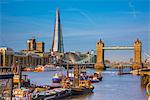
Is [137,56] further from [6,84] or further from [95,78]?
[6,84]

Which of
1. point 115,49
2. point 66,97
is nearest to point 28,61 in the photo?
point 115,49

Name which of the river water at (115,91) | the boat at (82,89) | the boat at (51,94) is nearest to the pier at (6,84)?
the boat at (51,94)

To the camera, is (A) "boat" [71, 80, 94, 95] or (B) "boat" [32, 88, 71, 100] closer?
(B) "boat" [32, 88, 71, 100]

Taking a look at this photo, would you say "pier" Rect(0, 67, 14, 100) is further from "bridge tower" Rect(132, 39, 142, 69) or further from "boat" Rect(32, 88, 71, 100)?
"bridge tower" Rect(132, 39, 142, 69)

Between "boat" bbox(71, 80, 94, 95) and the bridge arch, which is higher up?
the bridge arch

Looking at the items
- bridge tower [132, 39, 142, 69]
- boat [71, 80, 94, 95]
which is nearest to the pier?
boat [71, 80, 94, 95]

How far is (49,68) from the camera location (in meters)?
31.1

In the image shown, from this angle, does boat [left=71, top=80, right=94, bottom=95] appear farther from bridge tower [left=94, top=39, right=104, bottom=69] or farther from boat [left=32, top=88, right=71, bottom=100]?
bridge tower [left=94, top=39, right=104, bottom=69]

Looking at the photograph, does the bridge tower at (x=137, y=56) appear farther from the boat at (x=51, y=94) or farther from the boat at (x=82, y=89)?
the boat at (x=51, y=94)

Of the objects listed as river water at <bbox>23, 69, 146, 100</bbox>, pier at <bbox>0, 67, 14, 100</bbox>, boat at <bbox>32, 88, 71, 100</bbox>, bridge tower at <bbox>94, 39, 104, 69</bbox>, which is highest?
bridge tower at <bbox>94, 39, 104, 69</bbox>

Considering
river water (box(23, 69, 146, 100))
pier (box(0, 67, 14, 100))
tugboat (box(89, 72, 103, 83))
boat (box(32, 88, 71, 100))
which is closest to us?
pier (box(0, 67, 14, 100))

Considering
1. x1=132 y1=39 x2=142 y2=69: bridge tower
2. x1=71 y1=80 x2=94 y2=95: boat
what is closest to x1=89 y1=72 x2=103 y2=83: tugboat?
x1=71 y1=80 x2=94 y2=95: boat

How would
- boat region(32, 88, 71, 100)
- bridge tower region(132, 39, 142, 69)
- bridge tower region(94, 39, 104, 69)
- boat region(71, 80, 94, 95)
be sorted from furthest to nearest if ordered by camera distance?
bridge tower region(94, 39, 104, 69) → bridge tower region(132, 39, 142, 69) → boat region(71, 80, 94, 95) → boat region(32, 88, 71, 100)

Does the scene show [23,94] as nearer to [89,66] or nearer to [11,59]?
[11,59]
